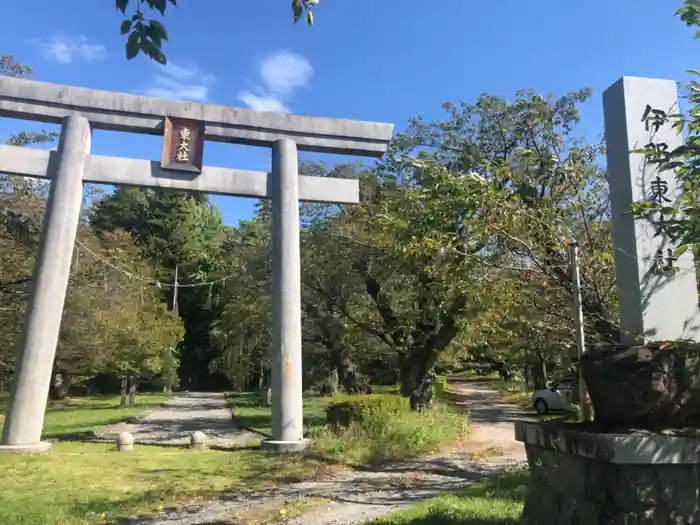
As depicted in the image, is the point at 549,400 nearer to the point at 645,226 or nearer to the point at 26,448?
the point at 26,448

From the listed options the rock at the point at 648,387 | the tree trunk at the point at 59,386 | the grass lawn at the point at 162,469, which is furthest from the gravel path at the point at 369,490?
the tree trunk at the point at 59,386

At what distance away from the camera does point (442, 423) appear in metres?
14.0

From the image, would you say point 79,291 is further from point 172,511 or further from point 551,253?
point 551,253

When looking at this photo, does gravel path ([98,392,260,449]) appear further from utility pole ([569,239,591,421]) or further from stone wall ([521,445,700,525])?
stone wall ([521,445,700,525])

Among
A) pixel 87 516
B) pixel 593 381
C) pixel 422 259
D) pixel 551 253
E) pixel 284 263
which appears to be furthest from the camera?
pixel 422 259

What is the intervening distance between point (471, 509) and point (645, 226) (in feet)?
10.6

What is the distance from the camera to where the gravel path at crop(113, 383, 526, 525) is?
6.48 metres

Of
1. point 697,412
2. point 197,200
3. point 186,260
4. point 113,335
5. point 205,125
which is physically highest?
point 197,200

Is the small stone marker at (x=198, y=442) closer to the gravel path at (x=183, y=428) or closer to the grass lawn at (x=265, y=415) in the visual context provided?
the gravel path at (x=183, y=428)

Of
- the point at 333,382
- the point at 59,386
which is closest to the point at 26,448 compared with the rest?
the point at 333,382

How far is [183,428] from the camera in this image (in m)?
17.3

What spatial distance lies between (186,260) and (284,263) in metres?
30.1

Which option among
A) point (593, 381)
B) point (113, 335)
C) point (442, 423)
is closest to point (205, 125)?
point (442, 423)

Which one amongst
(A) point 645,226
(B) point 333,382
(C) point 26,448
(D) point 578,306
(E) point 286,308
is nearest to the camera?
(A) point 645,226
